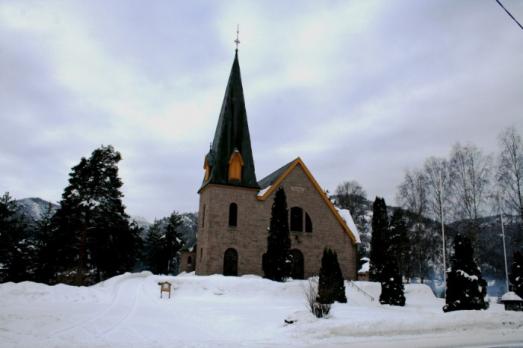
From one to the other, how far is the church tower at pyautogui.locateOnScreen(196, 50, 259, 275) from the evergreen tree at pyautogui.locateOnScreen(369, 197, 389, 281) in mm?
8892

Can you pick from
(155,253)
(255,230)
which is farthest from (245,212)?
(155,253)

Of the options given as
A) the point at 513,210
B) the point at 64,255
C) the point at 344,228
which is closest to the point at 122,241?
the point at 64,255

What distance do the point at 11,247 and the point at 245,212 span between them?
756 inches

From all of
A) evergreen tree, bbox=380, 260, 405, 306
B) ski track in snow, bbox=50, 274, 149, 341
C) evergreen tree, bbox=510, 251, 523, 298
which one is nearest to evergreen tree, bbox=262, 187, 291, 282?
evergreen tree, bbox=380, 260, 405, 306

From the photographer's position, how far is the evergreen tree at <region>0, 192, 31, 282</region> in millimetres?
30297

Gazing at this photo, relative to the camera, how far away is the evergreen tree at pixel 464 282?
1486 cm

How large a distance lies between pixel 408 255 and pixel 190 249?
2226cm

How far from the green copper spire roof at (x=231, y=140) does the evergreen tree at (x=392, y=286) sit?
1145 centimetres

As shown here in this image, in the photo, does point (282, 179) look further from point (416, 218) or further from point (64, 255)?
point (64, 255)

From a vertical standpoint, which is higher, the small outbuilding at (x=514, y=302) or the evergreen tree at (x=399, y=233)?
the evergreen tree at (x=399, y=233)

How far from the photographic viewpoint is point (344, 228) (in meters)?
31.3

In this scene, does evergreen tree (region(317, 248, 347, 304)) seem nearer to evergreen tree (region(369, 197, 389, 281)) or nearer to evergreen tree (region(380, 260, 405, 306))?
evergreen tree (region(380, 260, 405, 306))

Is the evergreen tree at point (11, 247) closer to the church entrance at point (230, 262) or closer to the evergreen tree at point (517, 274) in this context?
the church entrance at point (230, 262)

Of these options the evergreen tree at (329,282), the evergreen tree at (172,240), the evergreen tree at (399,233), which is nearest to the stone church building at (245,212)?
the evergreen tree at (399,233)
